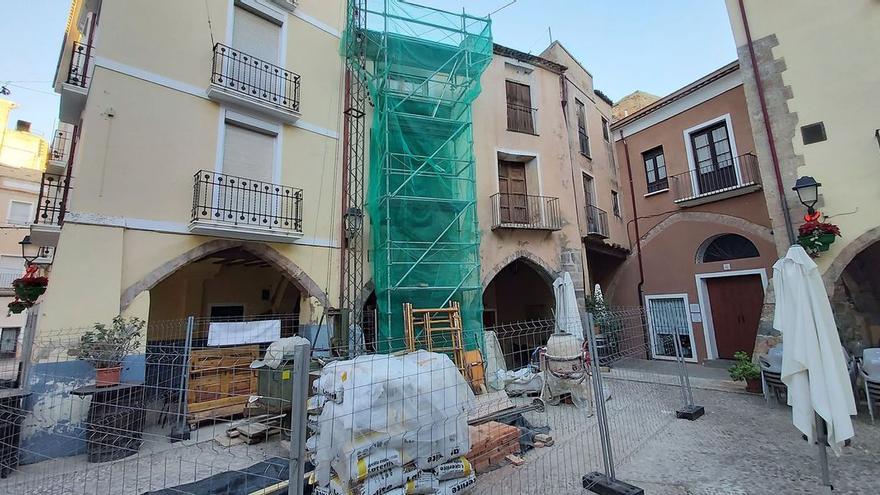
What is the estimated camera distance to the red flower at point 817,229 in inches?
255

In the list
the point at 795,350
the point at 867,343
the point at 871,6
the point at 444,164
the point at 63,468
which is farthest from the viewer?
the point at 444,164

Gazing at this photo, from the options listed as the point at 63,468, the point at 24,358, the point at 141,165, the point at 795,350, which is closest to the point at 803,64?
the point at 795,350

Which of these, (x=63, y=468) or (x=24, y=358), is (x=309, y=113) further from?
(x=63, y=468)

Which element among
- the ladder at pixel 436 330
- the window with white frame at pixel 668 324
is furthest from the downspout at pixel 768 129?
the ladder at pixel 436 330

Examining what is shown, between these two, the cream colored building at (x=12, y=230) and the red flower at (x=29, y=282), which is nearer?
the red flower at (x=29, y=282)

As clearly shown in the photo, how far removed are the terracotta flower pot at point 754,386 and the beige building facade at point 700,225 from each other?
281 centimetres

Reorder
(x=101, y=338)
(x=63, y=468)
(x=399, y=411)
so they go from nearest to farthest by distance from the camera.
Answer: (x=399, y=411)
(x=63, y=468)
(x=101, y=338)

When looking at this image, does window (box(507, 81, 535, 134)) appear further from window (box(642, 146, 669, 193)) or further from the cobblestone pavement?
the cobblestone pavement

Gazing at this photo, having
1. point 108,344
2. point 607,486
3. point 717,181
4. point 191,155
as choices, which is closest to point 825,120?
point 717,181

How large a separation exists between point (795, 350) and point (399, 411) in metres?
3.80

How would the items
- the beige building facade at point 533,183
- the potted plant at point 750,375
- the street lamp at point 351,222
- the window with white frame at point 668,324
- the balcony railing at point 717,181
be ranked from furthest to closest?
the window with white frame at point 668,324 < the beige building facade at point 533,183 < the balcony railing at point 717,181 < the street lamp at point 351,222 < the potted plant at point 750,375

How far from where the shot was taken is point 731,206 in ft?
33.6

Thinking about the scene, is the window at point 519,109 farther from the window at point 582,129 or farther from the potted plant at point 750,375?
the potted plant at point 750,375

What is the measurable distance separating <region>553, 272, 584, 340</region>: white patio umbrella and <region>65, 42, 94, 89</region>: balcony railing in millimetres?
9054
